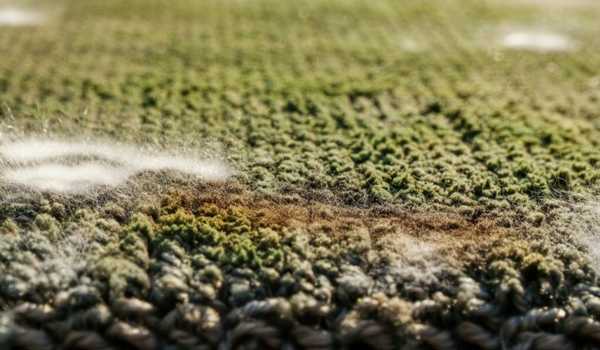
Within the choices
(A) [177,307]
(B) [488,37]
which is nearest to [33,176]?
(A) [177,307]

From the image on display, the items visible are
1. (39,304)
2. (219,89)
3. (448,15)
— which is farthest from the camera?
(448,15)

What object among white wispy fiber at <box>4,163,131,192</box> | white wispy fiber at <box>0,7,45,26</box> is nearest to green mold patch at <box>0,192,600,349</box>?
white wispy fiber at <box>4,163,131,192</box>

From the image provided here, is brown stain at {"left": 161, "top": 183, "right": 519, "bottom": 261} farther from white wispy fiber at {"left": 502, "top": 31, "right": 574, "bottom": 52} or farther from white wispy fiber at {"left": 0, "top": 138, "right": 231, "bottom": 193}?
white wispy fiber at {"left": 502, "top": 31, "right": 574, "bottom": 52}

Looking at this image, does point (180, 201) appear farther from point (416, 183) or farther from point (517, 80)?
point (517, 80)

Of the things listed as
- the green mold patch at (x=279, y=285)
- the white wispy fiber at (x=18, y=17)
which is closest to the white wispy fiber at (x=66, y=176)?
the green mold patch at (x=279, y=285)

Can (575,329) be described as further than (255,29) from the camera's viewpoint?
No

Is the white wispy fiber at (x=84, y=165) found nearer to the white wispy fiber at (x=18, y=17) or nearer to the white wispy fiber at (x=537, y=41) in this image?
the white wispy fiber at (x=18, y=17)

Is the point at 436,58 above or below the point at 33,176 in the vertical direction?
above
